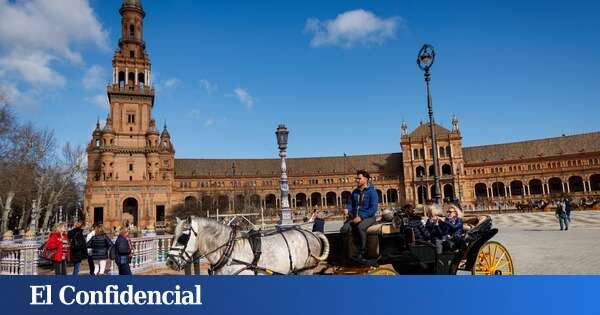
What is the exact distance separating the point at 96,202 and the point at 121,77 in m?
23.6

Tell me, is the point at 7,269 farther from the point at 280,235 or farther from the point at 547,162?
the point at 547,162

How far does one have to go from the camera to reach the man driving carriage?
5.38 m

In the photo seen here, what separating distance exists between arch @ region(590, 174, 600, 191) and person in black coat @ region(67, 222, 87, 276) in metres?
85.6

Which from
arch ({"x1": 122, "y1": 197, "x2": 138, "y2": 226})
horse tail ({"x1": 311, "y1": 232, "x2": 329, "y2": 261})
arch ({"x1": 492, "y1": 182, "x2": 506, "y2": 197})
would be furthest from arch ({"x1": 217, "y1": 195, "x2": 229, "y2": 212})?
horse tail ({"x1": 311, "y1": 232, "x2": 329, "y2": 261})

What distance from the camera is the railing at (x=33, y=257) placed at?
34.3ft

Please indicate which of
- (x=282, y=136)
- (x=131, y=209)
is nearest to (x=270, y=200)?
(x=131, y=209)

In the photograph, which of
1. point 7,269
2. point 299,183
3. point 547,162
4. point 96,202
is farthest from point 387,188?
point 7,269

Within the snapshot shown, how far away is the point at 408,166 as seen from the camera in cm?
8100

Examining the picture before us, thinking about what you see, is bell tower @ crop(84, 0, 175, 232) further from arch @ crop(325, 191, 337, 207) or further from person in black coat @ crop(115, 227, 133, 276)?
person in black coat @ crop(115, 227, 133, 276)

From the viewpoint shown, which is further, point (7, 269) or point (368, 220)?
point (7, 269)

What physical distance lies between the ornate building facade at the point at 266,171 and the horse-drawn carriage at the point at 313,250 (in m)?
48.7

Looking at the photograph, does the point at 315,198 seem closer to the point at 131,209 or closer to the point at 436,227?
the point at 131,209

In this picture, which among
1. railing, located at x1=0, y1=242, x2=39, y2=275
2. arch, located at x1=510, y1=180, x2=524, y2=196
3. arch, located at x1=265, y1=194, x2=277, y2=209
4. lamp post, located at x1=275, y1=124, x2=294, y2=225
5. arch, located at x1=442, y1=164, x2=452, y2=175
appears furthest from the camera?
arch, located at x1=265, y1=194, x2=277, y2=209

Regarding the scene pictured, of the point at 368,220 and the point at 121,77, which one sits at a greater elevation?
the point at 121,77
